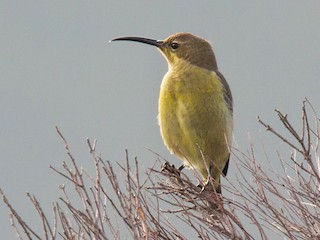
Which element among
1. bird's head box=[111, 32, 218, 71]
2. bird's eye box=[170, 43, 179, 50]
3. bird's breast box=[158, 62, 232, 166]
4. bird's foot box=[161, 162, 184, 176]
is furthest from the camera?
bird's eye box=[170, 43, 179, 50]

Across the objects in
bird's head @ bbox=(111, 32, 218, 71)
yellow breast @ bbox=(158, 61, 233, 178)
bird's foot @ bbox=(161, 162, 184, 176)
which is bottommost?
bird's foot @ bbox=(161, 162, 184, 176)

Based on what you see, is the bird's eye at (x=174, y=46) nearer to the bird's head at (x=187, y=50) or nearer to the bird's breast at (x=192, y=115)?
the bird's head at (x=187, y=50)

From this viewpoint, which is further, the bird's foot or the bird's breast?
the bird's breast

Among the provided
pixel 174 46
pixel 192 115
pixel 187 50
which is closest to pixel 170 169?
pixel 192 115

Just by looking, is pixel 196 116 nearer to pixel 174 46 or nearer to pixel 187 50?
pixel 187 50

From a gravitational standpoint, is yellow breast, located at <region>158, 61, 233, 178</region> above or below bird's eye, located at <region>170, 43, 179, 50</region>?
below

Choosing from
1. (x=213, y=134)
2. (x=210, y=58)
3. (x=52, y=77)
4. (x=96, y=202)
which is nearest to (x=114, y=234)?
(x=96, y=202)

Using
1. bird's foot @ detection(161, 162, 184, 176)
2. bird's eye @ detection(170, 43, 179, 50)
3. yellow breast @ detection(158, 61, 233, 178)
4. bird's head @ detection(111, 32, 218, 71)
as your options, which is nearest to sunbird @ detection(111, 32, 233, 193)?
yellow breast @ detection(158, 61, 233, 178)

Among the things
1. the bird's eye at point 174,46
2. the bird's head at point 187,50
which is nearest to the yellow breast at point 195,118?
the bird's head at point 187,50

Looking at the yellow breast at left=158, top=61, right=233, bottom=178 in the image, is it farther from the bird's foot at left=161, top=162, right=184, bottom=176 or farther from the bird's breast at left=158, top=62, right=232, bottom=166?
the bird's foot at left=161, top=162, right=184, bottom=176

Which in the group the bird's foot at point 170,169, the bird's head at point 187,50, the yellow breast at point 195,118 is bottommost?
the bird's foot at point 170,169

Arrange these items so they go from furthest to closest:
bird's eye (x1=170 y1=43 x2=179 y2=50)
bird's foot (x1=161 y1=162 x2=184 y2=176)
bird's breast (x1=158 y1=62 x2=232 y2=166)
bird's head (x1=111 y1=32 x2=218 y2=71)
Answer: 1. bird's eye (x1=170 y1=43 x2=179 y2=50)
2. bird's head (x1=111 y1=32 x2=218 y2=71)
3. bird's breast (x1=158 y1=62 x2=232 y2=166)
4. bird's foot (x1=161 y1=162 x2=184 y2=176)

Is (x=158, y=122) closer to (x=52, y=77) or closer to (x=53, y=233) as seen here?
(x=53, y=233)

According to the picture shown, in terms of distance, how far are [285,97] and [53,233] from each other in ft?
454
